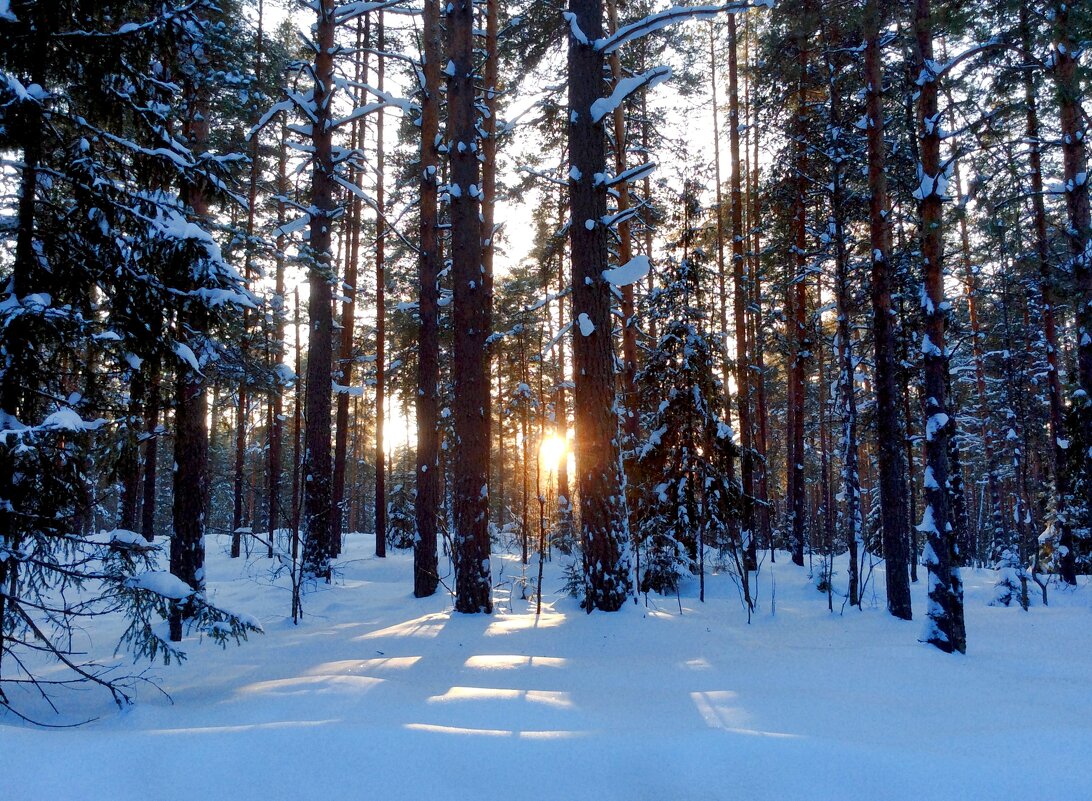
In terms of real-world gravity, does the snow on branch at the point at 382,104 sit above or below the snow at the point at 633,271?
above

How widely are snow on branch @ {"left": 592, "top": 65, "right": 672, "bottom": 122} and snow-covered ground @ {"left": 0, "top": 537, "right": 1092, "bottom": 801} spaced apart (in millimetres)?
6211

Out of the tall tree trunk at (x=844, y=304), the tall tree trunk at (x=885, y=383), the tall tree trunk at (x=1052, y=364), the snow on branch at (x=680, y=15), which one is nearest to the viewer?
the snow on branch at (x=680, y=15)

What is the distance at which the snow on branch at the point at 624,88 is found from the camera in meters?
6.76

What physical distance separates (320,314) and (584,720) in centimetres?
971

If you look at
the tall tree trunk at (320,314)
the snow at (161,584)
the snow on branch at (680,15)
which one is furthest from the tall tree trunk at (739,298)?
the snow at (161,584)

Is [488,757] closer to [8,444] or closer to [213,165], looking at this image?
[8,444]

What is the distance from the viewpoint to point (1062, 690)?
484cm

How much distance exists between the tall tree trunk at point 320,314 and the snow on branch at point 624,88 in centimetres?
528

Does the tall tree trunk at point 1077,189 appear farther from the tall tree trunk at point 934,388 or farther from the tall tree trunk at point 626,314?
the tall tree trunk at point 626,314

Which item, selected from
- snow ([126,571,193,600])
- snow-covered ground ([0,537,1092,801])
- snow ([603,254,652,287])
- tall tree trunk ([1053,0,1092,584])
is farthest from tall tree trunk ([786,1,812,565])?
snow ([126,571,193,600])

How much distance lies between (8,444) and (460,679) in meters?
3.52

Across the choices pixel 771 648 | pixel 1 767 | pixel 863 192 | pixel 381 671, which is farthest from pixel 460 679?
pixel 863 192

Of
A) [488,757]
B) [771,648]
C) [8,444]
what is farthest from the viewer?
[771,648]

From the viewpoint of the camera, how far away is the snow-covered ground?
2.51 m
